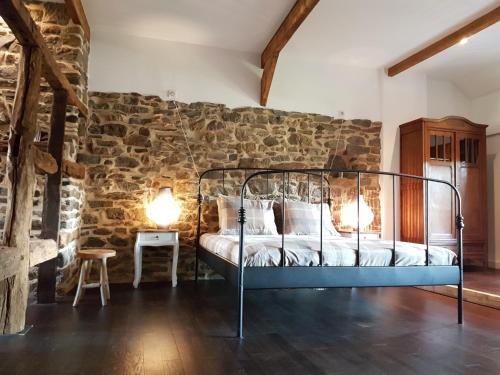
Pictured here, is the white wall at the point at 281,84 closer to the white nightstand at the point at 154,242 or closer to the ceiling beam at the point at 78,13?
the ceiling beam at the point at 78,13

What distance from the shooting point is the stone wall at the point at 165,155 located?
4270 millimetres

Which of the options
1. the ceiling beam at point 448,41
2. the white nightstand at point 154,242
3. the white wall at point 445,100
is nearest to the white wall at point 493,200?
the white wall at point 445,100

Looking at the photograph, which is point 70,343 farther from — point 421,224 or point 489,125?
point 489,125

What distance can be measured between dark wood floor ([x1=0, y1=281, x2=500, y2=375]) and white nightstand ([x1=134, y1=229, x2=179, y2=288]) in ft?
1.40

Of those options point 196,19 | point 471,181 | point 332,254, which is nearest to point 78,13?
point 196,19

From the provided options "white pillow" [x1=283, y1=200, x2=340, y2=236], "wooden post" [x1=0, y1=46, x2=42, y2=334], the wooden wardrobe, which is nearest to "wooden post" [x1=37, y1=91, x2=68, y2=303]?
"wooden post" [x1=0, y1=46, x2=42, y2=334]

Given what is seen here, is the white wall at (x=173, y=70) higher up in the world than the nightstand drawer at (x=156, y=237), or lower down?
higher up

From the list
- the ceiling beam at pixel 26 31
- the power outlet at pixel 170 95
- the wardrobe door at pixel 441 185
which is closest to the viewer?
the ceiling beam at pixel 26 31

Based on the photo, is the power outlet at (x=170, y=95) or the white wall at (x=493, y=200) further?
the white wall at (x=493, y=200)

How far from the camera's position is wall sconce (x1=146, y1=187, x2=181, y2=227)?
418 cm

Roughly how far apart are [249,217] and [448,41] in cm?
316

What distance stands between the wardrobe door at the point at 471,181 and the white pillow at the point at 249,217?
2.85m

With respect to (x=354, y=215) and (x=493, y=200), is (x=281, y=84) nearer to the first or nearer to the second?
(x=354, y=215)

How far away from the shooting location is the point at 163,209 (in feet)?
13.7
